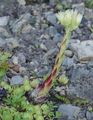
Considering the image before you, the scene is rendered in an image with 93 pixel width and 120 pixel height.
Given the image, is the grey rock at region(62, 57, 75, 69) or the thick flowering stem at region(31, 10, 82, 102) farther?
the grey rock at region(62, 57, 75, 69)

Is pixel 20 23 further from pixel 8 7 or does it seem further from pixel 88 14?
pixel 88 14

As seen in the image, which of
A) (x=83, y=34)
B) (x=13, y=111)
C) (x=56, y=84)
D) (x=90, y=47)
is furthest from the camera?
(x=83, y=34)

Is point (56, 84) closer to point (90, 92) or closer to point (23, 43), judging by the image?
point (90, 92)

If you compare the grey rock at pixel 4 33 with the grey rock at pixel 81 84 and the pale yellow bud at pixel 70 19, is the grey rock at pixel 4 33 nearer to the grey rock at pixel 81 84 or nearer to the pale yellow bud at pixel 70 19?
the grey rock at pixel 81 84

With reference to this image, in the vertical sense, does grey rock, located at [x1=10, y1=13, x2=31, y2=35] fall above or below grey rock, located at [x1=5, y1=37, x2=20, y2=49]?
above

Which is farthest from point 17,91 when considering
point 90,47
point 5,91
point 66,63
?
point 90,47

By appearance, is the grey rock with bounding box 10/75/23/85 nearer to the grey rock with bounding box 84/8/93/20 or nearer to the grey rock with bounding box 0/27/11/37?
the grey rock with bounding box 0/27/11/37

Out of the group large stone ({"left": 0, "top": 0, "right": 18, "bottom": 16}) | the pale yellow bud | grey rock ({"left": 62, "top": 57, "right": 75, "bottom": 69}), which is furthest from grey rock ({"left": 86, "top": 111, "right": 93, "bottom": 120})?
large stone ({"left": 0, "top": 0, "right": 18, "bottom": 16})

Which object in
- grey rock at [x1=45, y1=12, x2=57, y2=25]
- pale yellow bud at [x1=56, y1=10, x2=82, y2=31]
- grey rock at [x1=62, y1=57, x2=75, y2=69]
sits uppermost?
pale yellow bud at [x1=56, y1=10, x2=82, y2=31]
